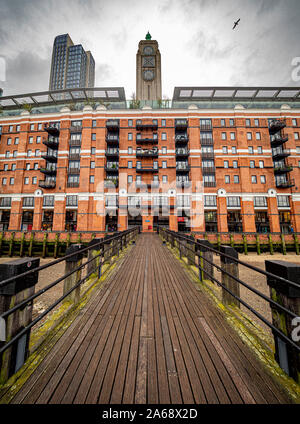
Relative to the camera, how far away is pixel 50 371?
1705mm

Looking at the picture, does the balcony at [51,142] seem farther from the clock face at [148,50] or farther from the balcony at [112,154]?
the clock face at [148,50]

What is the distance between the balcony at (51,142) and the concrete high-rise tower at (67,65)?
93.5 m

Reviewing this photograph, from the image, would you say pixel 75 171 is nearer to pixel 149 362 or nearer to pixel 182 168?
pixel 182 168

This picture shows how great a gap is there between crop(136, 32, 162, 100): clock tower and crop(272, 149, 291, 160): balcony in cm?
3468

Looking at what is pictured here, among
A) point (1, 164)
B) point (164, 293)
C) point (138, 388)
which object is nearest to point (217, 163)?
point (164, 293)

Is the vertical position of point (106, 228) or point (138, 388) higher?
point (106, 228)

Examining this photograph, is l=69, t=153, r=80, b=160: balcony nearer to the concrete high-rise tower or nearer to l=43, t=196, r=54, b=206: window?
l=43, t=196, r=54, b=206: window

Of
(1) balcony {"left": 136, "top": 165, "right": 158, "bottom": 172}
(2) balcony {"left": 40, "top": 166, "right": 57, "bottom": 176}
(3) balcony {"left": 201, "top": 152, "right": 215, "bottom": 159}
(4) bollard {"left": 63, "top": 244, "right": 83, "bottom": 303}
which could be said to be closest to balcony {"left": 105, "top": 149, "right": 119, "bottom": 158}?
(1) balcony {"left": 136, "top": 165, "right": 158, "bottom": 172}

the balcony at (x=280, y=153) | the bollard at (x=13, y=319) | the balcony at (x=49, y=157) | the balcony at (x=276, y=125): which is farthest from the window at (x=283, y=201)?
the balcony at (x=49, y=157)

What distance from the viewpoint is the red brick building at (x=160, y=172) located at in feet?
76.7

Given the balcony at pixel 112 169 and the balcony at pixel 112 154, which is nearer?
the balcony at pixel 112 169

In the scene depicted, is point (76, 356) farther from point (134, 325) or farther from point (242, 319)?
point (242, 319)

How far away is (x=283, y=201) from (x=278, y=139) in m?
9.59

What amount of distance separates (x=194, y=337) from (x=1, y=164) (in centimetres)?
3780
